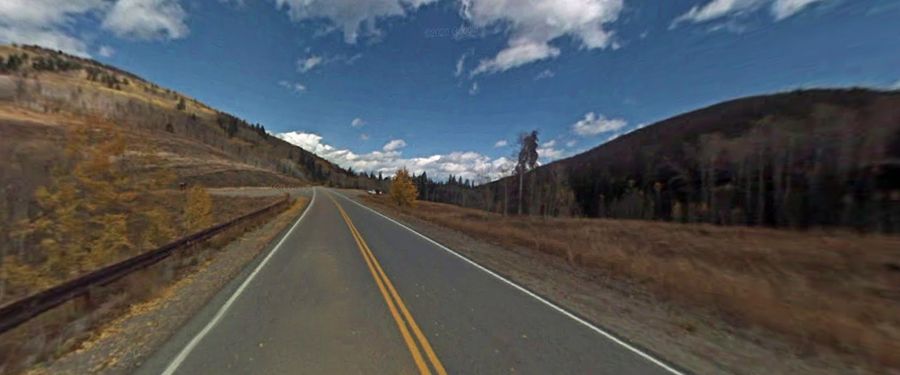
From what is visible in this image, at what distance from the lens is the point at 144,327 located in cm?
541

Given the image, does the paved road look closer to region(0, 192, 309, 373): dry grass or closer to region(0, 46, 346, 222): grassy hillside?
region(0, 192, 309, 373): dry grass

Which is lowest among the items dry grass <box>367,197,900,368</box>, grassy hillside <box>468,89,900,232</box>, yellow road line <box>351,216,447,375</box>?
dry grass <box>367,197,900,368</box>

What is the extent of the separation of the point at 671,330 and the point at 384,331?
15.3 feet

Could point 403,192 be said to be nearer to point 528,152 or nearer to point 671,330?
point 528,152

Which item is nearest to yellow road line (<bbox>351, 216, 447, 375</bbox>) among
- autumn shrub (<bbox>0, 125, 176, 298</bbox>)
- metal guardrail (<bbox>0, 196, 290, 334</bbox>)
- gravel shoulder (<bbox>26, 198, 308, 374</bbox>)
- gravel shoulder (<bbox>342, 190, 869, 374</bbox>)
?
gravel shoulder (<bbox>342, 190, 869, 374</bbox>)

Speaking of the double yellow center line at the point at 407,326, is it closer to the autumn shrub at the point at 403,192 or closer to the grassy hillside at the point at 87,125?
the grassy hillside at the point at 87,125

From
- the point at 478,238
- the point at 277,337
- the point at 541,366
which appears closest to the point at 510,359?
the point at 541,366

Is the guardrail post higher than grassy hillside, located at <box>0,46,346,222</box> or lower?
lower

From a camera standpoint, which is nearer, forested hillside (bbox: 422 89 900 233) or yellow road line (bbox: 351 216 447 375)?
yellow road line (bbox: 351 216 447 375)

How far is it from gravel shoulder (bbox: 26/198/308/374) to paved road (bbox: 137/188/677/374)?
0.24 metres

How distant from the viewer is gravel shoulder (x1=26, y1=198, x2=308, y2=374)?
4203 millimetres

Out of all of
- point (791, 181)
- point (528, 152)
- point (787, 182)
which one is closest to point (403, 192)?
point (528, 152)

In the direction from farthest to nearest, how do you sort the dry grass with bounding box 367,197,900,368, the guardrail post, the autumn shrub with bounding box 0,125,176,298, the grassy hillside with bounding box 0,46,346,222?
1. the grassy hillside with bounding box 0,46,346,222
2. the autumn shrub with bounding box 0,125,176,298
3. the guardrail post
4. the dry grass with bounding box 367,197,900,368

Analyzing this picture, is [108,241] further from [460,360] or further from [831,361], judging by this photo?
[831,361]
